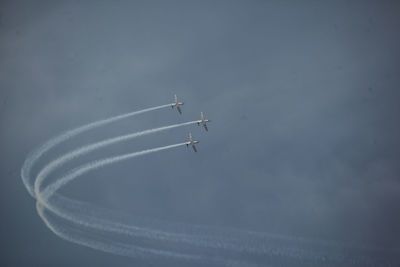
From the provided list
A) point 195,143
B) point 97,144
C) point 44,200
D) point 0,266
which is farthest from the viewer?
point 0,266

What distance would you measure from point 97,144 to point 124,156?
5.74m

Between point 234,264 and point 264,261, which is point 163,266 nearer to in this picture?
point 234,264

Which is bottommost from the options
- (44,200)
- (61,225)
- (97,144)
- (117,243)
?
(117,243)

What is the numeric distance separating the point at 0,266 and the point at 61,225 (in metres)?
36.5

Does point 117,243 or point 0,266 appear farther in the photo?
point 0,266

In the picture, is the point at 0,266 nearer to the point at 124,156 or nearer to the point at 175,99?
the point at 124,156

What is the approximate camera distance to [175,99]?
88562 mm

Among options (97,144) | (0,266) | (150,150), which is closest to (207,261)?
(150,150)

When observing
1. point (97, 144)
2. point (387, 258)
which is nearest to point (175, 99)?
point (97, 144)

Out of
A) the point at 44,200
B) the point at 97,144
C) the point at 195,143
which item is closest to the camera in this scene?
the point at 44,200

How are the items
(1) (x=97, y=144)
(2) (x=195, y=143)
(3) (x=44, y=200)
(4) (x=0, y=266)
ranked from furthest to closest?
(4) (x=0, y=266)
(2) (x=195, y=143)
(1) (x=97, y=144)
(3) (x=44, y=200)

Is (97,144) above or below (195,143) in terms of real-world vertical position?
above

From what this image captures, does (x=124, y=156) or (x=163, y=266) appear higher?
(x=124, y=156)

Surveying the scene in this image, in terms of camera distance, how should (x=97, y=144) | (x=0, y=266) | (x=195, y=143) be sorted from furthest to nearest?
(x=0, y=266) < (x=195, y=143) < (x=97, y=144)
